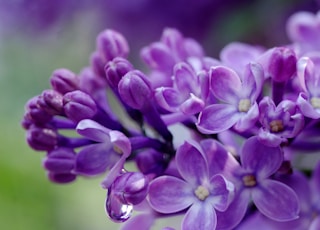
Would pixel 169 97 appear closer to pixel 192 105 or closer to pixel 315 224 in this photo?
pixel 192 105

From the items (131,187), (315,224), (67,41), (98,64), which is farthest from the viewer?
(67,41)

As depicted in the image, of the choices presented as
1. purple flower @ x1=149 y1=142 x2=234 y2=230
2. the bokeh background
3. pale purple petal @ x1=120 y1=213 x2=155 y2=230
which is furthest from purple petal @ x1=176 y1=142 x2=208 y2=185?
the bokeh background

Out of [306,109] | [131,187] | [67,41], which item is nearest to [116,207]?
[131,187]

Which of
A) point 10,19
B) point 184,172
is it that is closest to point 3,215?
point 10,19

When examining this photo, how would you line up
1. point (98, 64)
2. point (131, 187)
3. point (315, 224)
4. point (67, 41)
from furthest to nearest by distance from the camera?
point (67, 41) → point (98, 64) → point (315, 224) → point (131, 187)

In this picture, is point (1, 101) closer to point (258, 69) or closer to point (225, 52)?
point (225, 52)

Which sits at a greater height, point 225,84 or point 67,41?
point 225,84

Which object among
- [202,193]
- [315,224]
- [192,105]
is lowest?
[315,224]

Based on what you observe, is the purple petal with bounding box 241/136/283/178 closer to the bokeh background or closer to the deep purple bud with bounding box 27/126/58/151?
the deep purple bud with bounding box 27/126/58/151
